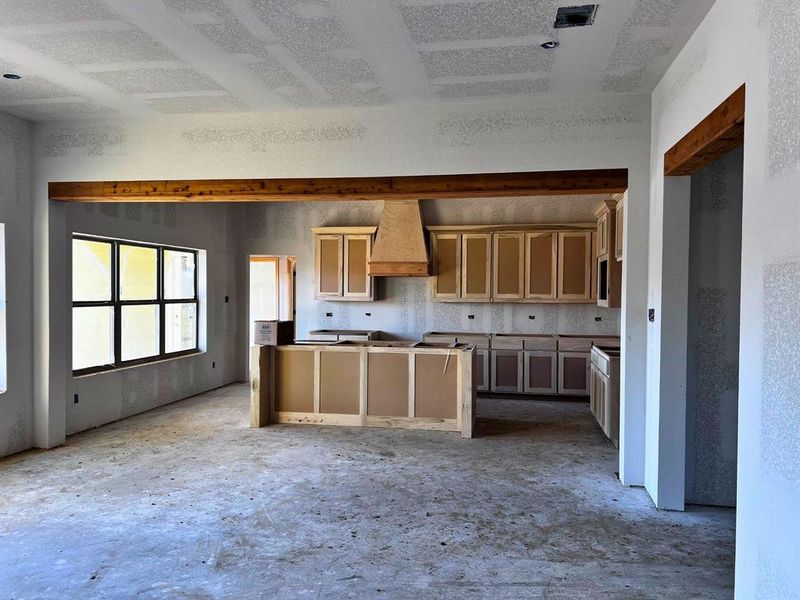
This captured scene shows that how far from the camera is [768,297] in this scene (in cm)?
206

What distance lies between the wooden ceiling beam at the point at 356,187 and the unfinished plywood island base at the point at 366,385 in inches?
68.6

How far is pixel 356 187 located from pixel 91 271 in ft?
10.4

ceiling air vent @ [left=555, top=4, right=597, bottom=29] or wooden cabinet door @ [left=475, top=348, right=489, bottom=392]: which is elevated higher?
ceiling air vent @ [left=555, top=4, right=597, bottom=29]

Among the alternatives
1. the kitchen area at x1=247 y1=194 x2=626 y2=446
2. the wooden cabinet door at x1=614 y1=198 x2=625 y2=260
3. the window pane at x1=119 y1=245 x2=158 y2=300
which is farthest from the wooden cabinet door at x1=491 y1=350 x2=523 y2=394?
the window pane at x1=119 y1=245 x2=158 y2=300

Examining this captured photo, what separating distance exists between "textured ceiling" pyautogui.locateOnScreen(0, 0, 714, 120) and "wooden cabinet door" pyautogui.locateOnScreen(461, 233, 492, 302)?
363cm

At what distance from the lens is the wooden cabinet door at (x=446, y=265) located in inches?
307

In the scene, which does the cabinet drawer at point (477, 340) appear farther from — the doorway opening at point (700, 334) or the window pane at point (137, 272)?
the window pane at point (137, 272)

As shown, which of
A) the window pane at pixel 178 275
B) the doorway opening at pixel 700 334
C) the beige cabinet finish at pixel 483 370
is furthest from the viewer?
the beige cabinet finish at pixel 483 370

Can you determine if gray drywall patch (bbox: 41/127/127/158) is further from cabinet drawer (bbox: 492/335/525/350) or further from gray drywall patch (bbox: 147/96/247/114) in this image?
cabinet drawer (bbox: 492/335/525/350)

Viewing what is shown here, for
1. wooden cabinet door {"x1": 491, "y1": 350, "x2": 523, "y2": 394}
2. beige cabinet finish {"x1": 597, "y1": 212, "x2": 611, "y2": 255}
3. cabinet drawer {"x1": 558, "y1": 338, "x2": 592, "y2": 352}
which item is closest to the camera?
beige cabinet finish {"x1": 597, "y1": 212, "x2": 611, "y2": 255}

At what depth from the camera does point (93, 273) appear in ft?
18.7

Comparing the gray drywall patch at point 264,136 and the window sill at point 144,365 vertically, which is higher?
the gray drywall patch at point 264,136

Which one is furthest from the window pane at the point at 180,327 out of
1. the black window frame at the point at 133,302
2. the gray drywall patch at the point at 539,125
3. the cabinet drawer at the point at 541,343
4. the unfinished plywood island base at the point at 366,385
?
the cabinet drawer at the point at 541,343

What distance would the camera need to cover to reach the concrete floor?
106 inches
